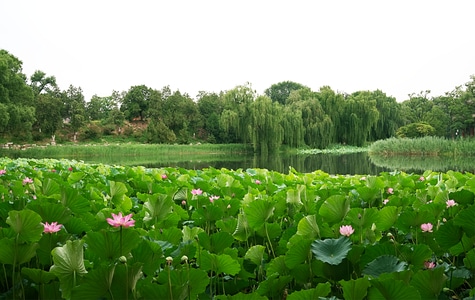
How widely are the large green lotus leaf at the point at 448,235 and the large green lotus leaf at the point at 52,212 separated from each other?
3.14ft

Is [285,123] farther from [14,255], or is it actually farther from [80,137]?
[14,255]

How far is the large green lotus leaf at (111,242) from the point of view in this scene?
0.80 m

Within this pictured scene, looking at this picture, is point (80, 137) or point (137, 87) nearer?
point (80, 137)

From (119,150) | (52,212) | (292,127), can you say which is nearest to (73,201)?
(52,212)

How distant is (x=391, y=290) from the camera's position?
2.25ft

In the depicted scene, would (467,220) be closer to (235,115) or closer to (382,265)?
(382,265)

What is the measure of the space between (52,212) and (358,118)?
3047 cm

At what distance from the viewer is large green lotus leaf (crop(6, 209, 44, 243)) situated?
88 cm

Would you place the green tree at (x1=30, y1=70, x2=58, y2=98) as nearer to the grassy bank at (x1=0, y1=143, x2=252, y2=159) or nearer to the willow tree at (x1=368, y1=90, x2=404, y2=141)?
the grassy bank at (x1=0, y1=143, x2=252, y2=159)

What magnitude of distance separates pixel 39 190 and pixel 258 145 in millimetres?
22935

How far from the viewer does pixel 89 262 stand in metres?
0.89

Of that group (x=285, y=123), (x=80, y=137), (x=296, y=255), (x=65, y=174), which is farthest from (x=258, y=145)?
(x=296, y=255)

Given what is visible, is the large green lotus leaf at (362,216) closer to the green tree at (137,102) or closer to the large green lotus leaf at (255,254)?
the large green lotus leaf at (255,254)

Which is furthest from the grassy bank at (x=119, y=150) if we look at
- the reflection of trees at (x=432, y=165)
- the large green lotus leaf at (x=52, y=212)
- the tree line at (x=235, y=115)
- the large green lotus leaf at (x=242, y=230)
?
the large green lotus leaf at (x=242, y=230)
